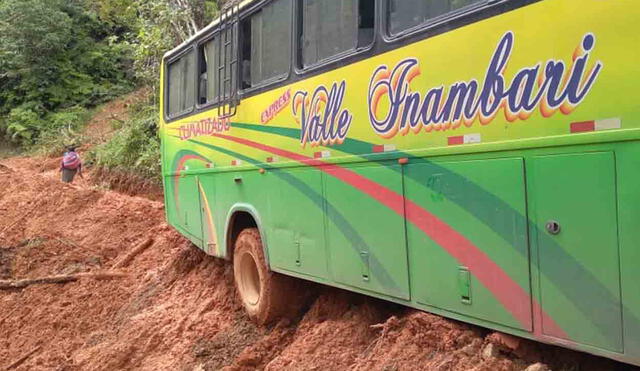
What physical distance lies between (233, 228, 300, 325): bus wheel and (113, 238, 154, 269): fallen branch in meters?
3.90

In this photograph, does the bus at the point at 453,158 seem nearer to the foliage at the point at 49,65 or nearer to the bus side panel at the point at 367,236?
the bus side panel at the point at 367,236

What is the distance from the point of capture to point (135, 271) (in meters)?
10.1

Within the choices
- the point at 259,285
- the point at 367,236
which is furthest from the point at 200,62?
the point at 367,236

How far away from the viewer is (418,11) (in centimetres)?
405

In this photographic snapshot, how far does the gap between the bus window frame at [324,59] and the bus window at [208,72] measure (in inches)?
84.2

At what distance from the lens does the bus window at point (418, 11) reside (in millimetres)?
3709

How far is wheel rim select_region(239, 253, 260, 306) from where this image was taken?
7145 mm

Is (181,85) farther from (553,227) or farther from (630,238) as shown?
(630,238)

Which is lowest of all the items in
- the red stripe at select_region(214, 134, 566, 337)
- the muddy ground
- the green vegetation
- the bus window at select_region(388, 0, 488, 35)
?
the muddy ground

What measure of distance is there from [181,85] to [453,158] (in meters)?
6.11

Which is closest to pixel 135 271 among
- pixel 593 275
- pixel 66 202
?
pixel 66 202

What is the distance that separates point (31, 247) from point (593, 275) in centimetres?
1047

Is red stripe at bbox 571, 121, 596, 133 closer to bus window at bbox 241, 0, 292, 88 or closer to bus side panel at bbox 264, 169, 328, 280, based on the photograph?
bus side panel at bbox 264, 169, 328, 280

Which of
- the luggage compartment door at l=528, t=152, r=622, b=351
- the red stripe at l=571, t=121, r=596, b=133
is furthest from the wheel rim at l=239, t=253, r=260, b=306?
the red stripe at l=571, t=121, r=596, b=133
